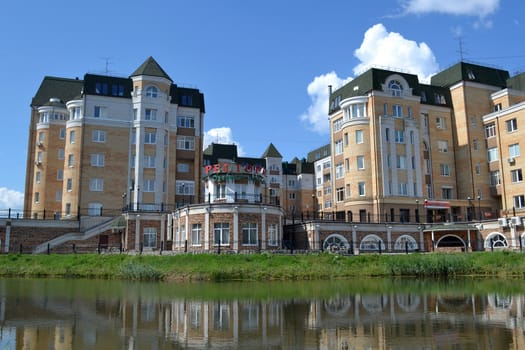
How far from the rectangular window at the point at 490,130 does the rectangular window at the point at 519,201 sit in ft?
30.3

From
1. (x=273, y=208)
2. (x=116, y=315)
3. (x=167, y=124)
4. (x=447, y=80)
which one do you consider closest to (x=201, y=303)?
(x=116, y=315)

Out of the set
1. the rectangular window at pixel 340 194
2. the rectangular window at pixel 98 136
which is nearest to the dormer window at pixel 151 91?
the rectangular window at pixel 98 136

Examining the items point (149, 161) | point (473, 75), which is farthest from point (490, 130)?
point (149, 161)

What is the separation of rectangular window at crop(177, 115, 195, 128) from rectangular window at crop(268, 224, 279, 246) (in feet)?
86.3

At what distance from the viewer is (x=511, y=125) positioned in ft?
193

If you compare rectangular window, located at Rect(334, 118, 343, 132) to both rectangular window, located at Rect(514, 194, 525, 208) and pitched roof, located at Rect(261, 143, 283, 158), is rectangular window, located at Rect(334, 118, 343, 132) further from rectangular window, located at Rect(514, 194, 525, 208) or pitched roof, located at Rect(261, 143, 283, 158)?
pitched roof, located at Rect(261, 143, 283, 158)

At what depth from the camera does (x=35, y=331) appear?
1330 cm

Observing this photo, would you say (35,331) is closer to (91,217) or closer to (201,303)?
(201,303)

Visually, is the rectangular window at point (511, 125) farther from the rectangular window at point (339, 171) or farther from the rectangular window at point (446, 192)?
the rectangular window at point (339, 171)

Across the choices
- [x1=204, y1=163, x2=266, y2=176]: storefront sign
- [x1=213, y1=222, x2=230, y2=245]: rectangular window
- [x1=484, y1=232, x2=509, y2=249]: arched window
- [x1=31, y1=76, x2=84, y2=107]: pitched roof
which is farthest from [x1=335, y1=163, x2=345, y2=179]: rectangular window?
[x1=31, y1=76, x2=84, y2=107]: pitched roof

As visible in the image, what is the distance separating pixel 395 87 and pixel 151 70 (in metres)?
29.9

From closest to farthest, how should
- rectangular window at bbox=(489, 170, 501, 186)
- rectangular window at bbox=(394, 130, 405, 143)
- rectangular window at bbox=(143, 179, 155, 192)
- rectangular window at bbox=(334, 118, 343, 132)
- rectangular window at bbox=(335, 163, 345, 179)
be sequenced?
rectangular window at bbox=(143, 179, 155, 192), rectangular window at bbox=(394, 130, 405, 143), rectangular window at bbox=(489, 170, 501, 186), rectangular window at bbox=(335, 163, 345, 179), rectangular window at bbox=(334, 118, 343, 132)

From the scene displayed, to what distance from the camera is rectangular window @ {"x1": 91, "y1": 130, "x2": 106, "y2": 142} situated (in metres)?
57.2

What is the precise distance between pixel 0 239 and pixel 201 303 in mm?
35764
